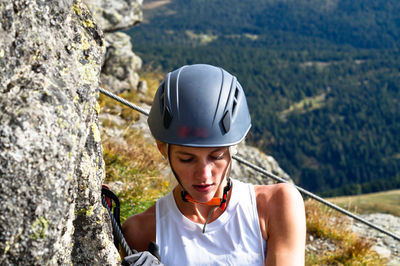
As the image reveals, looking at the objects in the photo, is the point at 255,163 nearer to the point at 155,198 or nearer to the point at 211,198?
the point at 155,198

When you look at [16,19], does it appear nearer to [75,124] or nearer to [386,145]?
[75,124]

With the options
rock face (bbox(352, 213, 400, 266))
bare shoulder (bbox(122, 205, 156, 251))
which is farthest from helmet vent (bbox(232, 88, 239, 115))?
rock face (bbox(352, 213, 400, 266))

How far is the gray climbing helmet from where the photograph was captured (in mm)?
2420

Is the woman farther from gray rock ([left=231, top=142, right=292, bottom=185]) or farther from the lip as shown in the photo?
gray rock ([left=231, top=142, right=292, bottom=185])

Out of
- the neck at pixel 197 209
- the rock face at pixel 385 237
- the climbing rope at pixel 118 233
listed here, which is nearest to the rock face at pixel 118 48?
the rock face at pixel 385 237

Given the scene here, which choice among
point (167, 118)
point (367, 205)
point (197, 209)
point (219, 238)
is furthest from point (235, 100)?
point (367, 205)

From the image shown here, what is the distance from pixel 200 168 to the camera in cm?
242

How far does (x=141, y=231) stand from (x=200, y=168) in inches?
22.8

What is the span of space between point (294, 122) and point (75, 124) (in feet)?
639

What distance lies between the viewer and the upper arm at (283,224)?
239cm

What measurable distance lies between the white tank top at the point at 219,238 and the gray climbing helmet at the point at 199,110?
40 centimetres

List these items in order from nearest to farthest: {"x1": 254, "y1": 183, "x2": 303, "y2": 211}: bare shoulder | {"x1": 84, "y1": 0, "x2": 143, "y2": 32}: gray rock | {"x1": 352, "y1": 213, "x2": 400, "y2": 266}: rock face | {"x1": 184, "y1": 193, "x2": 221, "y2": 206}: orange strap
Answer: {"x1": 254, "y1": 183, "x2": 303, "y2": 211}: bare shoulder → {"x1": 184, "y1": 193, "x2": 221, "y2": 206}: orange strap → {"x1": 352, "y1": 213, "x2": 400, "y2": 266}: rock face → {"x1": 84, "y1": 0, "x2": 143, "y2": 32}: gray rock

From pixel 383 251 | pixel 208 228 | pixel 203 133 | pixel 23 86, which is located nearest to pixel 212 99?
pixel 203 133

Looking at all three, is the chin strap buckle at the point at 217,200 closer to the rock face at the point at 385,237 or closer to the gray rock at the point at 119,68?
the rock face at the point at 385,237
